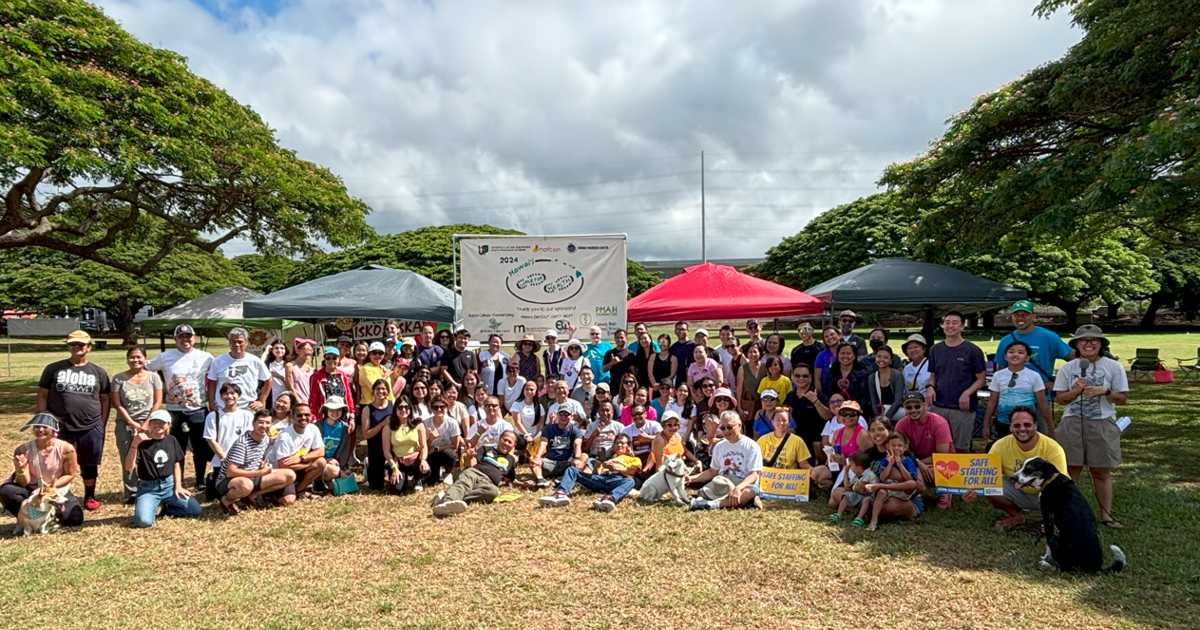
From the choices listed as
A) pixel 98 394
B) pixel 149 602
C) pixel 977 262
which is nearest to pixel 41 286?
pixel 98 394

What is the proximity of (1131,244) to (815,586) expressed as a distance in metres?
39.5

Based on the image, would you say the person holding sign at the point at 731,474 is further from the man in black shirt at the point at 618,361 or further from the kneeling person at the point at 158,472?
the kneeling person at the point at 158,472

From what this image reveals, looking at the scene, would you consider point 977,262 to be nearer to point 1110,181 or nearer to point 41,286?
point 1110,181

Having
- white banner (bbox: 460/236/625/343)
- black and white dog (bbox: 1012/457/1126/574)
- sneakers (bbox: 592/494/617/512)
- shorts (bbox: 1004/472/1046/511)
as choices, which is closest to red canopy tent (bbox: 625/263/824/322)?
white banner (bbox: 460/236/625/343)

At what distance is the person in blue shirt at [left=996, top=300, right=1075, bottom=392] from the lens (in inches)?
266

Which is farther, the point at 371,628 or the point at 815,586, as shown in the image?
the point at 815,586

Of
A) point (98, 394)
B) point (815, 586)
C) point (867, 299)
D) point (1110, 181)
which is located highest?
point (1110, 181)

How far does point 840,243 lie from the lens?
39.4 m

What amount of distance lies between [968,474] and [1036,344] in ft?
6.51

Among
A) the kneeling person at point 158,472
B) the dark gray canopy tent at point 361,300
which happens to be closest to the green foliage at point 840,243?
the dark gray canopy tent at point 361,300

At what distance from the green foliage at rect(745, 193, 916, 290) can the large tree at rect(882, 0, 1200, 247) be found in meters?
26.6

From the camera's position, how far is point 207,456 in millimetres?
6922

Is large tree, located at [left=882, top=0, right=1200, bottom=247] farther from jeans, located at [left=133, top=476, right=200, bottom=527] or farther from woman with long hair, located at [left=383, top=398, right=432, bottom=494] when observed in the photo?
jeans, located at [left=133, top=476, right=200, bottom=527]

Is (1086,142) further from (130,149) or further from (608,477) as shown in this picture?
(130,149)
